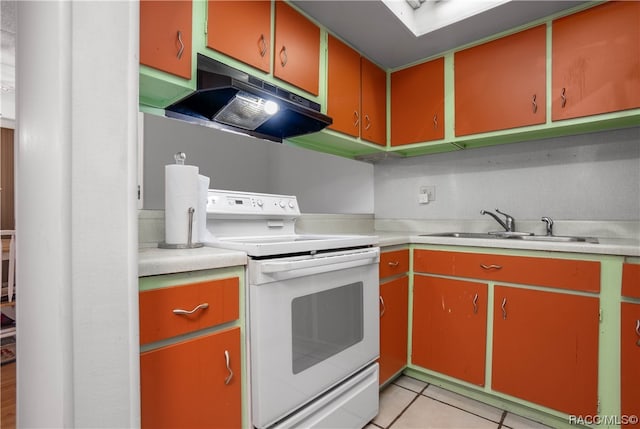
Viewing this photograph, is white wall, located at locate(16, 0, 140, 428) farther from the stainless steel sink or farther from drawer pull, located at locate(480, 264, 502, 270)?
the stainless steel sink

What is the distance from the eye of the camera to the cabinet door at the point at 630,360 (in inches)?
49.8

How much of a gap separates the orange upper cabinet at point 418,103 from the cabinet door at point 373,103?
0.07 meters

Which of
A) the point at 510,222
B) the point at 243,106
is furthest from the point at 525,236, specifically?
the point at 243,106

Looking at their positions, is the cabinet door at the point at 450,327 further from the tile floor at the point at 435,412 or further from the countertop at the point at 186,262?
the countertop at the point at 186,262

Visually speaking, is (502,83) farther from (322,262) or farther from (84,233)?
(84,233)

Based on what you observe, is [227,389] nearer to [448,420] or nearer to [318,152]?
[448,420]

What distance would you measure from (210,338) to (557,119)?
1.95 metres

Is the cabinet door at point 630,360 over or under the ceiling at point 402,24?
under

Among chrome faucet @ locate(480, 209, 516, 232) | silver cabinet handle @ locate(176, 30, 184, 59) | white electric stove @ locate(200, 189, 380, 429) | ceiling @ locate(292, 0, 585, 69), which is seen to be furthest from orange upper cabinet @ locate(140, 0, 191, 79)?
chrome faucet @ locate(480, 209, 516, 232)

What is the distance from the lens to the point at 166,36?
1.20 m

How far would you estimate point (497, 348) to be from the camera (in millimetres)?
1600

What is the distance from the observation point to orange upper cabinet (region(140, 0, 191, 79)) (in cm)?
114

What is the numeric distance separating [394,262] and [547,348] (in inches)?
30.9

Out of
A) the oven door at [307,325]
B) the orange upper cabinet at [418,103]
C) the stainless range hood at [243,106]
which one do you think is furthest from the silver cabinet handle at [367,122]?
the oven door at [307,325]
